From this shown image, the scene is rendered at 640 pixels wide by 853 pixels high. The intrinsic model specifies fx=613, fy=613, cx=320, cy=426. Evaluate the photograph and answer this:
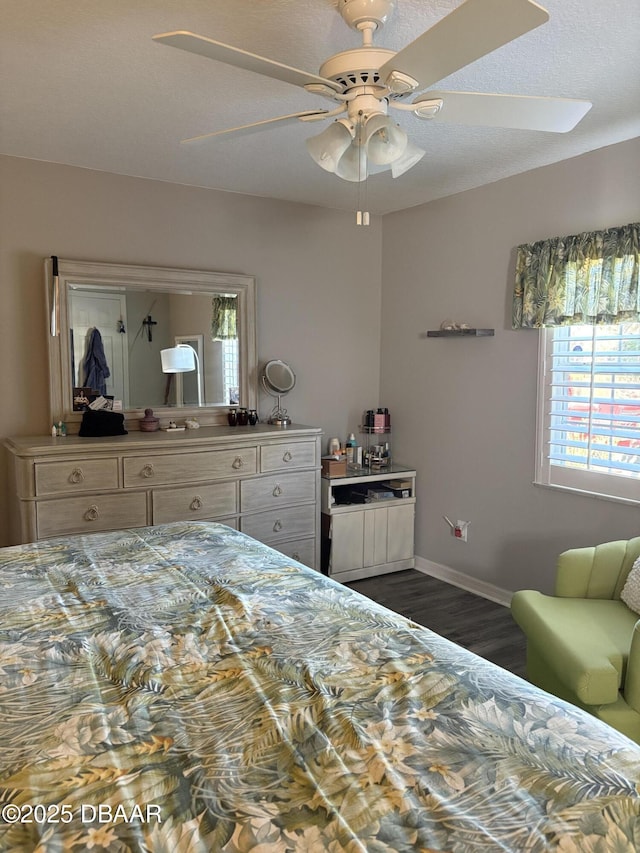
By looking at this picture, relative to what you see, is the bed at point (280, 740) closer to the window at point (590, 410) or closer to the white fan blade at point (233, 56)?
the white fan blade at point (233, 56)

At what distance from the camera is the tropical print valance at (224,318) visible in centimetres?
396

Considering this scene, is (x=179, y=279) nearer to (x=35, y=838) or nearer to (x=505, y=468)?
(x=505, y=468)

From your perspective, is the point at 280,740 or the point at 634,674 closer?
the point at 280,740

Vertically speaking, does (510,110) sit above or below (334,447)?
above

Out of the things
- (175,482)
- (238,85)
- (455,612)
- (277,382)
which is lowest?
(455,612)

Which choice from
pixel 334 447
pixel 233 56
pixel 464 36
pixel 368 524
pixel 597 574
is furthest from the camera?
pixel 334 447

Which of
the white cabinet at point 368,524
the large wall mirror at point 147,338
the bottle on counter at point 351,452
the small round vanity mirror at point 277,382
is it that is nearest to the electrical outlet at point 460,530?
the white cabinet at point 368,524

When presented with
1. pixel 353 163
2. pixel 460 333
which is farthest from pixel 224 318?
pixel 353 163

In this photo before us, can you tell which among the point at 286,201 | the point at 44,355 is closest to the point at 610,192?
the point at 286,201

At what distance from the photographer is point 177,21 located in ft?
6.55

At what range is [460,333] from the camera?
3.87m

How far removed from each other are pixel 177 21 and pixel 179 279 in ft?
6.15

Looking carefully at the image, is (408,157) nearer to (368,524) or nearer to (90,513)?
(90,513)

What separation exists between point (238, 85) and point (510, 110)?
1.12 m
